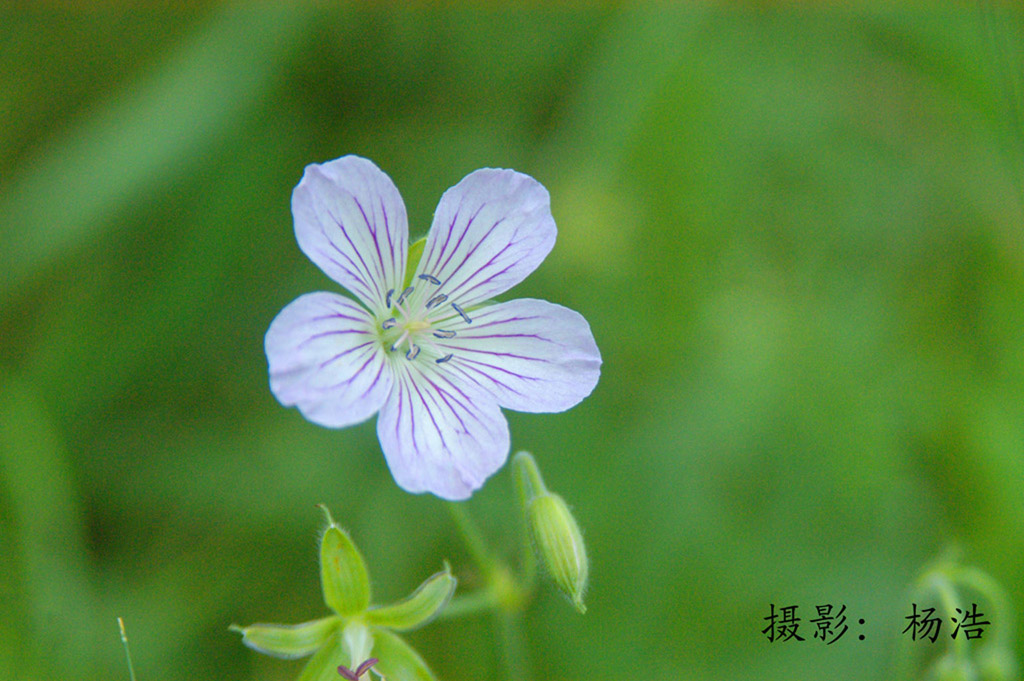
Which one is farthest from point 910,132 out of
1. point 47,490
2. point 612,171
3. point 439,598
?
point 47,490

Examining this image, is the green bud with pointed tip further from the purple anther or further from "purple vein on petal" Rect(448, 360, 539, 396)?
the purple anther

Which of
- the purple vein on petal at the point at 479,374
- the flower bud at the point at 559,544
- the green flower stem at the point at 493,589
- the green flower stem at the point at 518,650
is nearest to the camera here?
the flower bud at the point at 559,544

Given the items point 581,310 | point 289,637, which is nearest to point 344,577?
point 289,637

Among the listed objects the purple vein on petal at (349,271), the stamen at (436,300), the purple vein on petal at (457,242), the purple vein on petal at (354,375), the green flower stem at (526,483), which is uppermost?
the purple vein on petal at (457,242)

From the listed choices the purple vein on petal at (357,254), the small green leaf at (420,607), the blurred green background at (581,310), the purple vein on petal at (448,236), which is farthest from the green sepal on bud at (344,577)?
the blurred green background at (581,310)

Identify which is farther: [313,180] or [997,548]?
[997,548]

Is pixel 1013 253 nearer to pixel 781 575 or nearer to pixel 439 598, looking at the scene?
pixel 781 575

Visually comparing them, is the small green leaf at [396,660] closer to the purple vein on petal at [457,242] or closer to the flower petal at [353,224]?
the flower petal at [353,224]
